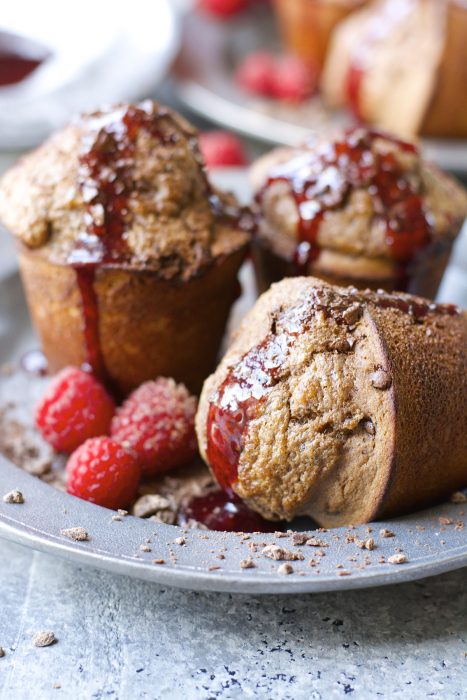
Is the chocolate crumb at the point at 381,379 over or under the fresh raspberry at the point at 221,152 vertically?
over

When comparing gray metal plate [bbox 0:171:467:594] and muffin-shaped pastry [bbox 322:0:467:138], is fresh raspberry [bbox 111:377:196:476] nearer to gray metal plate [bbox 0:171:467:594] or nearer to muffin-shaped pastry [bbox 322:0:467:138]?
gray metal plate [bbox 0:171:467:594]

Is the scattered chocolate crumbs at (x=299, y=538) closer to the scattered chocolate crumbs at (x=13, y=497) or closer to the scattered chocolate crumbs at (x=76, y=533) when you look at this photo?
the scattered chocolate crumbs at (x=76, y=533)

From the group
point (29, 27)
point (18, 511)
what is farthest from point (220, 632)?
point (29, 27)

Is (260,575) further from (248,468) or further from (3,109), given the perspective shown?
(3,109)

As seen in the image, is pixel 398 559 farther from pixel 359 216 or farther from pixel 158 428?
pixel 359 216

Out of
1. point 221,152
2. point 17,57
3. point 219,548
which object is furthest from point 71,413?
point 17,57

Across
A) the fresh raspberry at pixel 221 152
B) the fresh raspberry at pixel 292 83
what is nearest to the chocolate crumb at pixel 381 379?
the fresh raspberry at pixel 221 152
